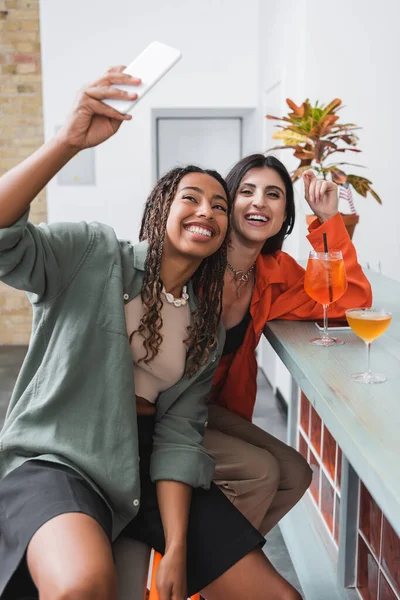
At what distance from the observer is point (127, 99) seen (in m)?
1.16

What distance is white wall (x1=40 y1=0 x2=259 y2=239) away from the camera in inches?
203

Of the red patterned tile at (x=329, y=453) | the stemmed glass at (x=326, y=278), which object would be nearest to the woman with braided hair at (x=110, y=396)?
the stemmed glass at (x=326, y=278)

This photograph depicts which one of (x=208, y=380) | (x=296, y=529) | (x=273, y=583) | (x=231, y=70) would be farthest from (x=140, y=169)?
(x=273, y=583)

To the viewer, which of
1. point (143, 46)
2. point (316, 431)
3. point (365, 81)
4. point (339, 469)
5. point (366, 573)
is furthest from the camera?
point (143, 46)

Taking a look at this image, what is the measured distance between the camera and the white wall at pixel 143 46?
515 cm

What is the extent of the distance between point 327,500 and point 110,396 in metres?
1.29

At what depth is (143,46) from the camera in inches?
204

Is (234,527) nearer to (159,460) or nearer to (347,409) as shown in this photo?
(159,460)

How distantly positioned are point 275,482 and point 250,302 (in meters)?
0.51

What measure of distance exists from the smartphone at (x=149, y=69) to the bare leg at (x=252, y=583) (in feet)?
2.96

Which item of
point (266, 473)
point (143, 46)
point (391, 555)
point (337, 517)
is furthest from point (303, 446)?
point (143, 46)

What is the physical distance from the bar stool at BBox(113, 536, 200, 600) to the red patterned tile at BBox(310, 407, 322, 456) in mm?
1166

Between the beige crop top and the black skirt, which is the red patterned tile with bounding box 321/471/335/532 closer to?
the black skirt

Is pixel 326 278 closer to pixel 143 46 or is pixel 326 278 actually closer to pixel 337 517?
pixel 337 517
